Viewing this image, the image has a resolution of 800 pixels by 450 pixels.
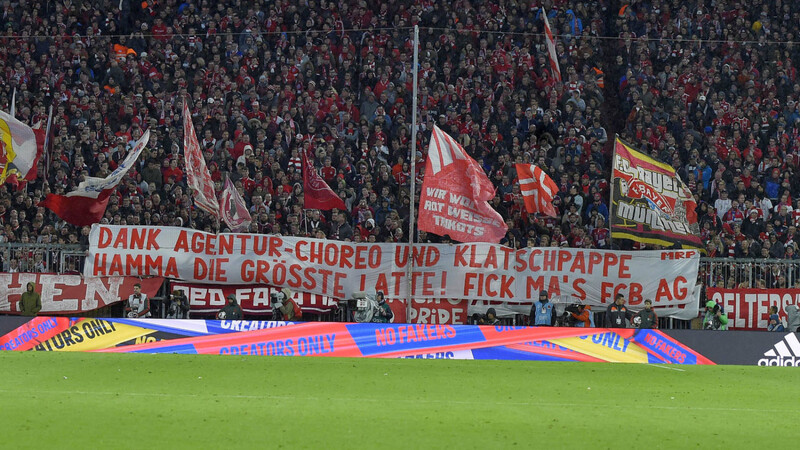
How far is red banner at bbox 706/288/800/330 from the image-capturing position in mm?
19844

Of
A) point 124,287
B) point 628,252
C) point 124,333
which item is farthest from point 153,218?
point 628,252

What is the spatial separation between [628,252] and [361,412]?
10555mm

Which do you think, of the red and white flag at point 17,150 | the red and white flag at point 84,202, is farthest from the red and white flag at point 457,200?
the red and white flag at point 17,150

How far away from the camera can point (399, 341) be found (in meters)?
17.4

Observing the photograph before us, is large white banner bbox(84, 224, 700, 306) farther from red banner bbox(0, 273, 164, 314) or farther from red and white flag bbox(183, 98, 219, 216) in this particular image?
red and white flag bbox(183, 98, 219, 216)

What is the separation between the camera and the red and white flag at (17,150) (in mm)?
20891

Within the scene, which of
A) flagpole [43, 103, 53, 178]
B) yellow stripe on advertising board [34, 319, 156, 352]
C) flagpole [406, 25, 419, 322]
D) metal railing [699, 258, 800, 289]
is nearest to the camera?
yellow stripe on advertising board [34, 319, 156, 352]

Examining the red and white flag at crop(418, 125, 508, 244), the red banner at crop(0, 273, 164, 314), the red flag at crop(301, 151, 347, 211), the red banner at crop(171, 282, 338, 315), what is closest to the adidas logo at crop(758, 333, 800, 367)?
the red and white flag at crop(418, 125, 508, 244)

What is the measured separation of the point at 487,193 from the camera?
65.2 feet

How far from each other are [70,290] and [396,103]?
27.4 feet

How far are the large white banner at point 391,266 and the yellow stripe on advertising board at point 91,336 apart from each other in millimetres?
3083

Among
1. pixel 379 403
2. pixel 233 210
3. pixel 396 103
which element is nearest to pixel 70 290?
pixel 233 210

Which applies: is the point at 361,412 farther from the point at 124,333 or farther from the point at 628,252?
the point at 628,252

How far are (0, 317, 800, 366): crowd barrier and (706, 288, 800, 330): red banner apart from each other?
2.65 metres
